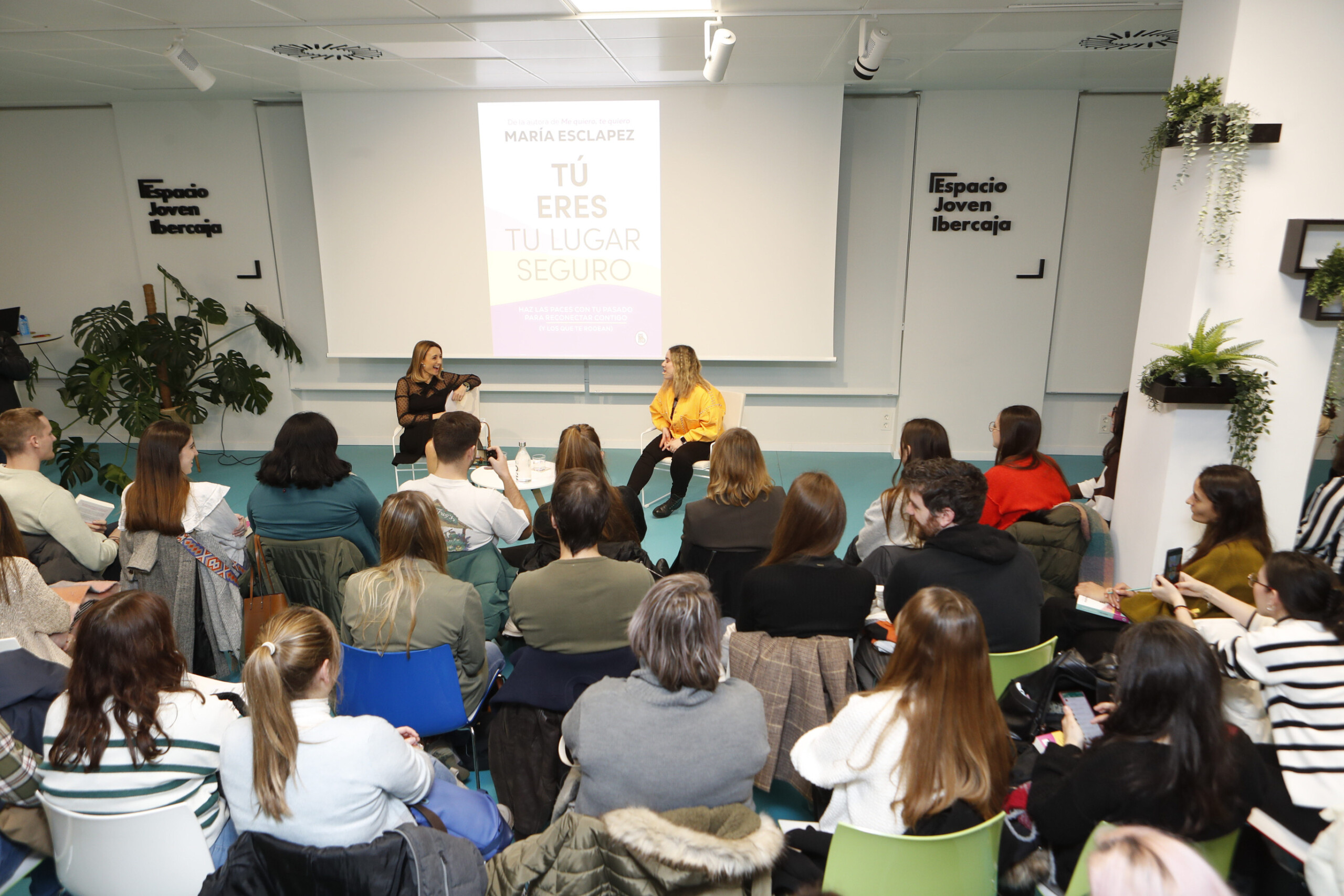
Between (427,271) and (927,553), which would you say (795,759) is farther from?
(427,271)

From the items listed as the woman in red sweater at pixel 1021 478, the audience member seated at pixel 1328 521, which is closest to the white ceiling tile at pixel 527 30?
the woman in red sweater at pixel 1021 478

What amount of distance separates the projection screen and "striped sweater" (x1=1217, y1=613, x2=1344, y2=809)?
15.6 feet

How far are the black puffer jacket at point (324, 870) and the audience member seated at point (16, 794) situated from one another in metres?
0.64

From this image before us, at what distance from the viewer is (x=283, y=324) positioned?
7.18 m

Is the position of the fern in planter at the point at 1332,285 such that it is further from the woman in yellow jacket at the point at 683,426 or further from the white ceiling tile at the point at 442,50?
the white ceiling tile at the point at 442,50

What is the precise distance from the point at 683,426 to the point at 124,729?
426 cm

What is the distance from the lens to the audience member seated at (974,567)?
8.39 feet

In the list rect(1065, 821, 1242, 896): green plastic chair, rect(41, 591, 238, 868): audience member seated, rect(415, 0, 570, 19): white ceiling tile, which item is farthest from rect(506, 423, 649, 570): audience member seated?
rect(415, 0, 570, 19): white ceiling tile

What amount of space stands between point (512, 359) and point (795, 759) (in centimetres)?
552

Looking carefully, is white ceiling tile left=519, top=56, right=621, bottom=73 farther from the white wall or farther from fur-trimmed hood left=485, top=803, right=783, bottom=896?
fur-trimmed hood left=485, top=803, right=783, bottom=896

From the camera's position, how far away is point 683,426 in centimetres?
583

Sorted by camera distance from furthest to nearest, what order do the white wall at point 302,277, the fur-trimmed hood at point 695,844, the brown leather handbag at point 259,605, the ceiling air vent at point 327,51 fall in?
the white wall at point 302,277
the ceiling air vent at point 327,51
the brown leather handbag at point 259,605
the fur-trimmed hood at point 695,844

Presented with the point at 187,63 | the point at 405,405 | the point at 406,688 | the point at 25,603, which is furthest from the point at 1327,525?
the point at 187,63

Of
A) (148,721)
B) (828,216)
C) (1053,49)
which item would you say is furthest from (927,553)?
(828,216)
